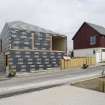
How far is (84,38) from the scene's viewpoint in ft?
151

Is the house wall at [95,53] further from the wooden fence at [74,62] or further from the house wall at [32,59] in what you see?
the house wall at [32,59]

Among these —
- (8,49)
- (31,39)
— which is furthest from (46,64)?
(8,49)

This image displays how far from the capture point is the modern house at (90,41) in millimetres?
42312

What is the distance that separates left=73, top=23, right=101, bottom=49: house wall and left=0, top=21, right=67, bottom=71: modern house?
1208 cm

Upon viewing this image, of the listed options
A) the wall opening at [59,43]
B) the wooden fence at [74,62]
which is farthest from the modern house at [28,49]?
the wall opening at [59,43]

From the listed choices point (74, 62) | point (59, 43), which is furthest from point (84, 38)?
point (74, 62)

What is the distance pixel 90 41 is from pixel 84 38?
5.81 ft

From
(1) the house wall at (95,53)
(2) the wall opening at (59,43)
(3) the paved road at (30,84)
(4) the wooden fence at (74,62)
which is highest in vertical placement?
(2) the wall opening at (59,43)

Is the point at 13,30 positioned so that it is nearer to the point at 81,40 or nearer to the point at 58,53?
the point at 58,53

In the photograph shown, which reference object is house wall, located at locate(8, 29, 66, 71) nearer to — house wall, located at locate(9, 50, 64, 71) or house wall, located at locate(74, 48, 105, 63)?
house wall, located at locate(9, 50, 64, 71)

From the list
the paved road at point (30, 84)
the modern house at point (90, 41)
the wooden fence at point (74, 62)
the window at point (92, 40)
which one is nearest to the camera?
the paved road at point (30, 84)

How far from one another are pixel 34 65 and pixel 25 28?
526 centimetres

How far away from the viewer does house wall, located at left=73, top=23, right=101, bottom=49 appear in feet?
141

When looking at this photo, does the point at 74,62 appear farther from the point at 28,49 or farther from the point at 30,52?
the point at 28,49
